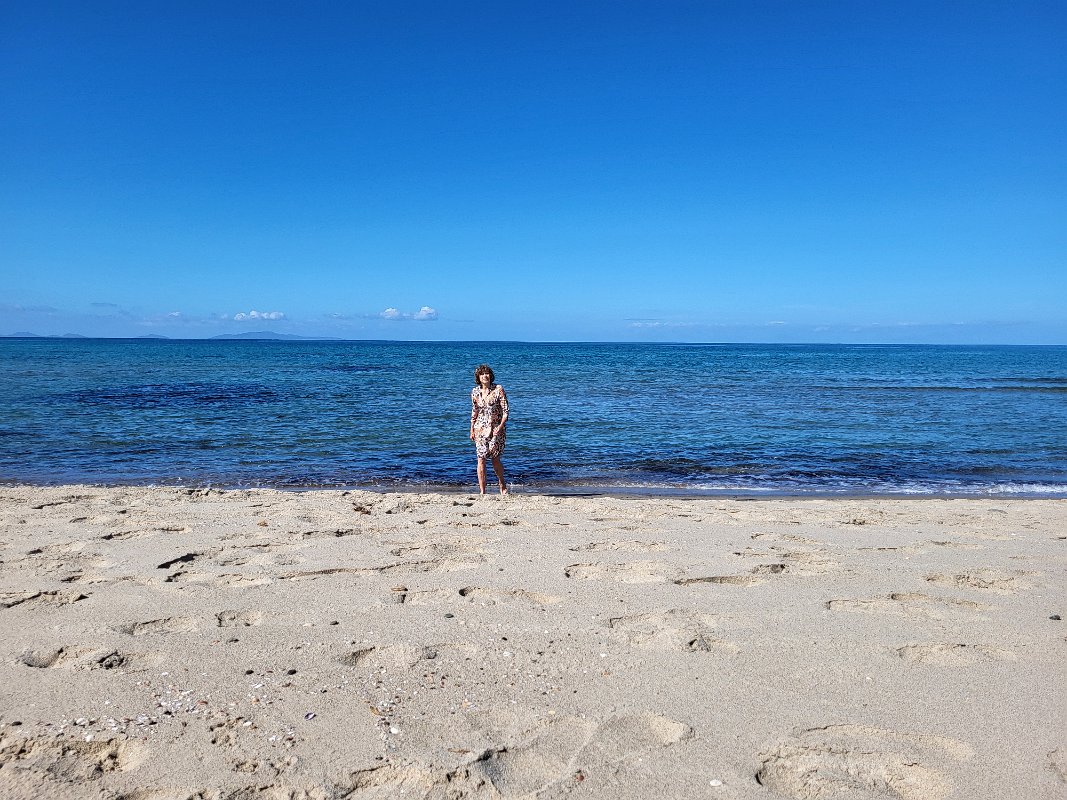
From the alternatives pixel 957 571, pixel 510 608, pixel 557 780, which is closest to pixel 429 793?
pixel 557 780

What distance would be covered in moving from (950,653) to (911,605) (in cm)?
77

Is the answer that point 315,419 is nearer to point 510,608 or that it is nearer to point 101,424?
point 101,424

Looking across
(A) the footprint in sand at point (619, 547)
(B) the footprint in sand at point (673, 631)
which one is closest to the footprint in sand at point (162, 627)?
(B) the footprint in sand at point (673, 631)

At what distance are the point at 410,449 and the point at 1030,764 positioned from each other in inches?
455

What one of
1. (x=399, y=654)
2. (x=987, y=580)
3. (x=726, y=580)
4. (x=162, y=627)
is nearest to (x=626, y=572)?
(x=726, y=580)

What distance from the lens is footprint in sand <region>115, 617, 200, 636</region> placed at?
3.81m

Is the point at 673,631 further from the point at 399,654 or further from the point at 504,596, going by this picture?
the point at 399,654

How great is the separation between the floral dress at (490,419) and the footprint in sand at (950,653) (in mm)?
6094

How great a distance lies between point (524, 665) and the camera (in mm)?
3500

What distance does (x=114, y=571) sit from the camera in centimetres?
487

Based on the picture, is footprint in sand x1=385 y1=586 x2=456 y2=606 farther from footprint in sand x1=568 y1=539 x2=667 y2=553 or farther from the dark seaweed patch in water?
the dark seaweed patch in water

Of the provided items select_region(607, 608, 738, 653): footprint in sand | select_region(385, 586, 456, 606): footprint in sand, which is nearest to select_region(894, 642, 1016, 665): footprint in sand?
select_region(607, 608, 738, 653): footprint in sand

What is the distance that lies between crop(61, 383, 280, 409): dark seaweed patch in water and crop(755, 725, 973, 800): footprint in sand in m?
20.7

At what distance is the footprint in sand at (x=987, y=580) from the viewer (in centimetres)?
474
